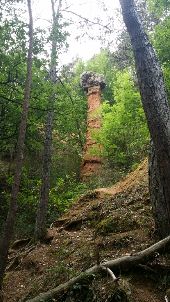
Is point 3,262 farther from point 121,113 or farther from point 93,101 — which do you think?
point 93,101

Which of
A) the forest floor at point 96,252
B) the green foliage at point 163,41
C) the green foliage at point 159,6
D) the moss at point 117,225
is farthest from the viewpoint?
the green foliage at point 163,41

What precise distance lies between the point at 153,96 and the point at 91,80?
23164 millimetres

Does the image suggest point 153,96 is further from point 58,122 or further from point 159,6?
point 159,6

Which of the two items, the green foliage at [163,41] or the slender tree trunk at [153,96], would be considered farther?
the green foliage at [163,41]

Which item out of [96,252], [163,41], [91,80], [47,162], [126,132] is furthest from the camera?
[91,80]

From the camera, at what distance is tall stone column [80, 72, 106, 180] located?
78.6 ft

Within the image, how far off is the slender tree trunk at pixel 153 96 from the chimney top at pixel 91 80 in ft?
74.0

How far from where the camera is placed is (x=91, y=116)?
86.6 feet

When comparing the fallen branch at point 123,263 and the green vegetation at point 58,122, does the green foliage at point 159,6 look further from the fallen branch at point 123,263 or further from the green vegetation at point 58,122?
the fallen branch at point 123,263

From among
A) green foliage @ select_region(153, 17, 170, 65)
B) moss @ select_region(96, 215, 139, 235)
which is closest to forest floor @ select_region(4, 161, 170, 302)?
moss @ select_region(96, 215, 139, 235)

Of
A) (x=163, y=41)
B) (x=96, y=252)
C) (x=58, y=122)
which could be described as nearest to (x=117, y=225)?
(x=96, y=252)

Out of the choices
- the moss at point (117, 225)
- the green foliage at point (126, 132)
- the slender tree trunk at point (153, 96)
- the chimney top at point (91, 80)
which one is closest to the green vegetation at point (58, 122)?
the green foliage at point (126, 132)

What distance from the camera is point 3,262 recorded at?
8.77 m

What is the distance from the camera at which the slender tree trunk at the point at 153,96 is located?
654 cm
